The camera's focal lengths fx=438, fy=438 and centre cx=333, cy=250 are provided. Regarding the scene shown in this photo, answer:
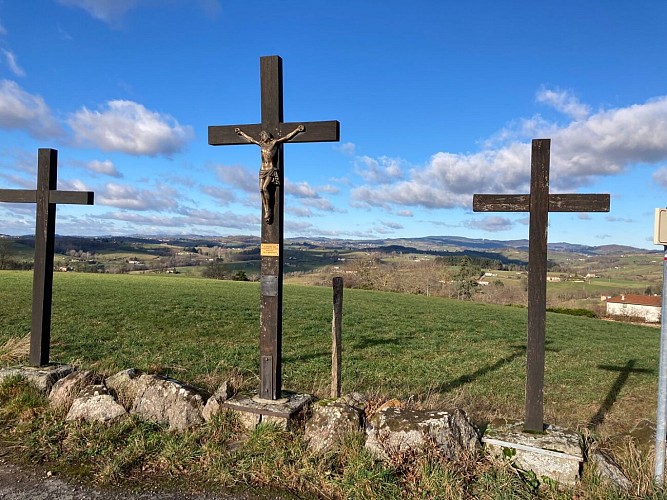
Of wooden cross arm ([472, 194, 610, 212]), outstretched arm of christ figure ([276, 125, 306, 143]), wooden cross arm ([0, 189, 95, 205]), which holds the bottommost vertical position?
wooden cross arm ([472, 194, 610, 212])

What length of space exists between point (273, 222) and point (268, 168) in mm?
643

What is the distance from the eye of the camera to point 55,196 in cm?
651

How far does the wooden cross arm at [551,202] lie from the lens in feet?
14.5

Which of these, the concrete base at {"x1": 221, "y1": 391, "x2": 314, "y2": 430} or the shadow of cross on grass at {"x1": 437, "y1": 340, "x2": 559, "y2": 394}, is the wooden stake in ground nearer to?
the concrete base at {"x1": 221, "y1": 391, "x2": 314, "y2": 430}

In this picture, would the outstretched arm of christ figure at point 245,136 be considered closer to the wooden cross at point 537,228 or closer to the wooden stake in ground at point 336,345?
the wooden stake in ground at point 336,345

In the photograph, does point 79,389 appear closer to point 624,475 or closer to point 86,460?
point 86,460

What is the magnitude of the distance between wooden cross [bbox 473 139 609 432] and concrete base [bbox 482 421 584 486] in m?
0.28

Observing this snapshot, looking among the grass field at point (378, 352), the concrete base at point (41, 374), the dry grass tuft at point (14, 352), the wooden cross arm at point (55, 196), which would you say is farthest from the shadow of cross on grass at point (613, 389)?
the dry grass tuft at point (14, 352)

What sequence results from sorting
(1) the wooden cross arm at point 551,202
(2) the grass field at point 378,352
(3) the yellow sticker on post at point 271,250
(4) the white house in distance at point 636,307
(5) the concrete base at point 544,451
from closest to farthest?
(5) the concrete base at point 544,451
(1) the wooden cross arm at point 551,202
(3) the yellow sticker on post at point 271,250
(2) the grass field at point 378,352
(4) the white house in distance at point 636,307

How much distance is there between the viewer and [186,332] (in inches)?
619

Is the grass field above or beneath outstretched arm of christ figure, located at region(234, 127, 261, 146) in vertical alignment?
beneath

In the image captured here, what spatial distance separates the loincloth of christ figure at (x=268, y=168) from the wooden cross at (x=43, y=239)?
10.4ft

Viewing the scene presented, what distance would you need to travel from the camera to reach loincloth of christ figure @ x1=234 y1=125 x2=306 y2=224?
5148 millimetres

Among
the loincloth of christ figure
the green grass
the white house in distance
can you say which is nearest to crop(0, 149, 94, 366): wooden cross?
the green grass
